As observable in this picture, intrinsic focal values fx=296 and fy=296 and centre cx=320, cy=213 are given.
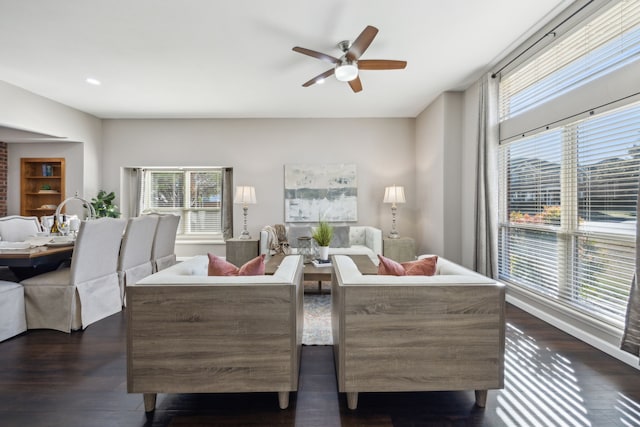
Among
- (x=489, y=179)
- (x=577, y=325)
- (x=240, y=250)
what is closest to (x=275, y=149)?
(x=240, y=250)

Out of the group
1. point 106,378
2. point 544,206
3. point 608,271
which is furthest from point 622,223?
point 106,378

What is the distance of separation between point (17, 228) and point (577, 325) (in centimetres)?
598

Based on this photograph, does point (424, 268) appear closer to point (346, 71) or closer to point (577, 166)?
point (577, 166)

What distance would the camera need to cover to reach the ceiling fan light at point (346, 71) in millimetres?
2715

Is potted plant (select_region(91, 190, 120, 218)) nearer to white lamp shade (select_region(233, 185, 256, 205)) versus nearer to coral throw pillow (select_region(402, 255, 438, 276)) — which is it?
white lamp shade (select_region(233, 185, 256, 205))

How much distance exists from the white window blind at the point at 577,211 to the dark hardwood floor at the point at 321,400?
0.56m

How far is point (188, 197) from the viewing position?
219 inches

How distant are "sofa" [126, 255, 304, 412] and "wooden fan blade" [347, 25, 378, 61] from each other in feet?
6.32

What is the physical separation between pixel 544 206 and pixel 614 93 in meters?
1.08

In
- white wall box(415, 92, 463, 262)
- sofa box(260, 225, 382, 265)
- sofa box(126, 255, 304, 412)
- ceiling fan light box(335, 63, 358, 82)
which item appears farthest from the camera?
sofa box(260, 225, 382, 265)

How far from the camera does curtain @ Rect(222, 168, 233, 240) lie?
5336mm

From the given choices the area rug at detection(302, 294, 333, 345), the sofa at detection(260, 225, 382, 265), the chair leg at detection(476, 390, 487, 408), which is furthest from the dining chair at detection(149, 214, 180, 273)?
the chair leg at detection(476, 390, 487, 408)

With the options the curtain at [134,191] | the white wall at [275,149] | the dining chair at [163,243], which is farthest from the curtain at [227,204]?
the curtain at [134,191]

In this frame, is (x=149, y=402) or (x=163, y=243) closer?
(x=149, y=402)
